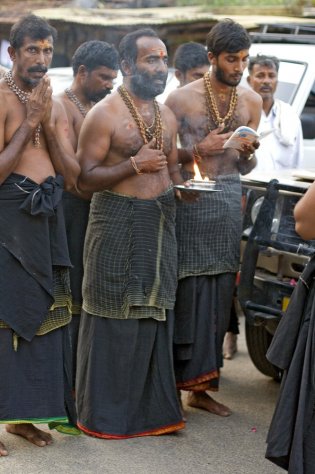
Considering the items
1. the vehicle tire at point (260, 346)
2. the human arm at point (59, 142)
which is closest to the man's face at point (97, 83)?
the human arm at point (59, 142)

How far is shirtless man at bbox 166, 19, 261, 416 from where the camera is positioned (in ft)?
18.1

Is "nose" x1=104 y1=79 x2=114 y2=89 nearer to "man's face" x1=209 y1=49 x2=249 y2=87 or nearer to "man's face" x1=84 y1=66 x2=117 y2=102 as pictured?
"man's face" x1=84 y1=66 x2=117 y2=102

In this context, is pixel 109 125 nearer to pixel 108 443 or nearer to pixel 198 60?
pixel 108 443

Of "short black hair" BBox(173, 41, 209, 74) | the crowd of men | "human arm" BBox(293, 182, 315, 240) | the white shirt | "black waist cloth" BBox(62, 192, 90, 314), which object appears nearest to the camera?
"human arm" BBox(293, 182, 315, 240)

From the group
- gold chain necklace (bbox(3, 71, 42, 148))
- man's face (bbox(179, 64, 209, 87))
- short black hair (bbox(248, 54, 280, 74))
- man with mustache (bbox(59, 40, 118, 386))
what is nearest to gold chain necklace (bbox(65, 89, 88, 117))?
man with mustache (bbox(59, 40, 118, 386))

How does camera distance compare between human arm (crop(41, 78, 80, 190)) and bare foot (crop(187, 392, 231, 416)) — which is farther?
bare foot (crop(187, 392, 231, 416))

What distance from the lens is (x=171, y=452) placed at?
5.03 meters

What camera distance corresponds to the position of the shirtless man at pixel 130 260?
5133 mm

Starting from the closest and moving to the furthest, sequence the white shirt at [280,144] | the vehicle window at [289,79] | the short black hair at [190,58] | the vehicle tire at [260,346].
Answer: the vehicle tire at [260,346] < the short black hair at [190,58] < the white shirt at [280,144] < the vehicle window at [289,79]

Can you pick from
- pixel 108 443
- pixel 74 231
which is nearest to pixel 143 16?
pixel 74 231

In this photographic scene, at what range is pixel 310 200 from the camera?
3857mm

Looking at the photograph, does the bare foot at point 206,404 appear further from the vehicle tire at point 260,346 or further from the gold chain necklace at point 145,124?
the gold chain necklace at point 145,124

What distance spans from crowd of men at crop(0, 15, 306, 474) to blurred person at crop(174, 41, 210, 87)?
4.69ft

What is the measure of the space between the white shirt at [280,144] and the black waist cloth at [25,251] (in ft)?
9.13
